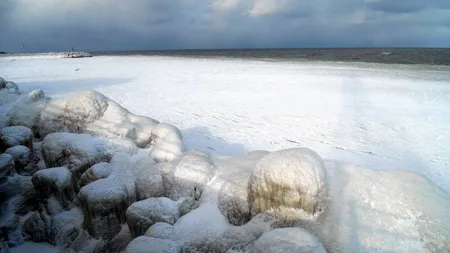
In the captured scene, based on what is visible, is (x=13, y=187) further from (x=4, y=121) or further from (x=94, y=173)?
(x=4, y=121)

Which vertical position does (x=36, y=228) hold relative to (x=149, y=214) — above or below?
below

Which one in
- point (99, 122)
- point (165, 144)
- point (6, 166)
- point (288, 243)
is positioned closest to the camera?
point (288, 243)

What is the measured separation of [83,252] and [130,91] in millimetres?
Result: 11245

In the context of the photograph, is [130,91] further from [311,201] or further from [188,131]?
[311,201]

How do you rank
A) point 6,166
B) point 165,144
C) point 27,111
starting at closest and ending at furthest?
point 6,166 < point 165,144 < point 27,111

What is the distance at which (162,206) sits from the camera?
3951 millimetres

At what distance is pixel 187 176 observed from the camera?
4.54 metres

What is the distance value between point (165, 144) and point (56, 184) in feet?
6.22

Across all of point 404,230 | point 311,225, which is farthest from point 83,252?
point 404,230

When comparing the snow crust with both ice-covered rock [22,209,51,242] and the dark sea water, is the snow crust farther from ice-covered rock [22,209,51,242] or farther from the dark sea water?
the dark sea water

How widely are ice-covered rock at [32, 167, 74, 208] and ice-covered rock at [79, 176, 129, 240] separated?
62 centimetres

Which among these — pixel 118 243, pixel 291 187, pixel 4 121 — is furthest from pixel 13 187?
pixel 291 187

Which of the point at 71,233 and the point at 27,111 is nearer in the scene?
the point at 71,233

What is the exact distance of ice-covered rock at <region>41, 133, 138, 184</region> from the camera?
5.20 metres
